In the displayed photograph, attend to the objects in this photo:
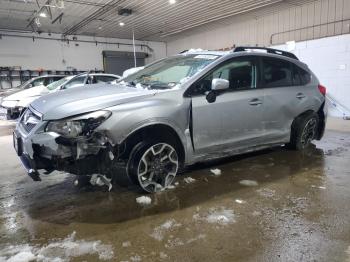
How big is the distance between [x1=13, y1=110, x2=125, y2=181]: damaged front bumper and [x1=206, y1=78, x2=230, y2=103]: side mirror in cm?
113

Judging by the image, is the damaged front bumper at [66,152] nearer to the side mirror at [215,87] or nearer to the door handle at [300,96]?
the side mirror at [215,87]

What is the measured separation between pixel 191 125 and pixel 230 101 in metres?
0.57

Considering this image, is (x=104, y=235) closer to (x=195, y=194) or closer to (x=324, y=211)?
(x=195, y=194)

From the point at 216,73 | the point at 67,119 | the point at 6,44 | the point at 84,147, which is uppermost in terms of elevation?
the point at 6,44

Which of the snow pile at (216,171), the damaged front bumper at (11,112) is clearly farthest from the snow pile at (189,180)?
the damaged front bumper at (11,112)

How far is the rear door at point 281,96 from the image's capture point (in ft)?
12.2

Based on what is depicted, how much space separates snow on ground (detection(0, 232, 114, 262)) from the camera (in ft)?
6.40

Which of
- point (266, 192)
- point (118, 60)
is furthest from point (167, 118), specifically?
point (118, 60)

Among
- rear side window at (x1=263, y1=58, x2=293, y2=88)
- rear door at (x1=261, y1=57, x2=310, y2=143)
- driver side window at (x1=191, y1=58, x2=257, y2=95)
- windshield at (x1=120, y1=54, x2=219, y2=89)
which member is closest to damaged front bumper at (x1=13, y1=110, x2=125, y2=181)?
windshield at (x1=120, y1=54, x2=219, y2=89)

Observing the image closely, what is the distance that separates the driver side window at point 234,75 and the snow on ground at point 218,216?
1175 millimetres

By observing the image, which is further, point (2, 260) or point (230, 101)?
point (230, 101)

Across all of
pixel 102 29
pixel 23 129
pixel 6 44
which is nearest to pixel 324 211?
pixel 23 129

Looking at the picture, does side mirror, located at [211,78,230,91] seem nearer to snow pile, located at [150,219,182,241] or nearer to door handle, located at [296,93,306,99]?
snow pile, located at [150,219,182,241]

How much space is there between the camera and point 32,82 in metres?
9.67
